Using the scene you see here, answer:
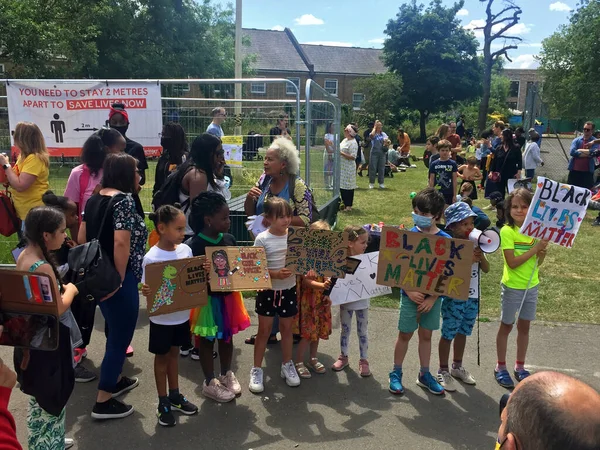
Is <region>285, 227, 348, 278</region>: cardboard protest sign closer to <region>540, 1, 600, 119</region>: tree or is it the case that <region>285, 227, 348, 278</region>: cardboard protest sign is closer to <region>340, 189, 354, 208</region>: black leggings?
<region>340, 189, 354, 208</region>: black leggings

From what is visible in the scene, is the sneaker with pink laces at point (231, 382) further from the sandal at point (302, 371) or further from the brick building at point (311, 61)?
the brick building at point (311, 61)

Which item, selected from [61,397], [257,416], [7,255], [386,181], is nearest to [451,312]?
[257,416]

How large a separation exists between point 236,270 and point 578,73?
72.9ft

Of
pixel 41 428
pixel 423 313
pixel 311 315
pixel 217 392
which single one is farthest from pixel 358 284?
pixel 41 428

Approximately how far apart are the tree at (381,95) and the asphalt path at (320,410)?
105ft

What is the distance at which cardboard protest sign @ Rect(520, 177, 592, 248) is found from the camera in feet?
12.4

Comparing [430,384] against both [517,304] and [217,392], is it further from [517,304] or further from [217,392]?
[217,392]

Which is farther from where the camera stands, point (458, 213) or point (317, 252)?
point (458, 213)

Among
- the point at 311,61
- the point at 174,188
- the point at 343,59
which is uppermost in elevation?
the point at 343,59

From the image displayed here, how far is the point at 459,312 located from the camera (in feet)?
13.1

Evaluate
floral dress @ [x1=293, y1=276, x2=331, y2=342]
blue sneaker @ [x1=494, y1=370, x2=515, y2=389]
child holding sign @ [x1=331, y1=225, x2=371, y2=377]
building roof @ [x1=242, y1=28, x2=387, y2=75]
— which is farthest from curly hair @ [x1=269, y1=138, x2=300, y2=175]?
building roof @ [x1=242, y1=28, x2=387, y2=75]

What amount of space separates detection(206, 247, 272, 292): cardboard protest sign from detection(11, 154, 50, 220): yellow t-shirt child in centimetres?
235

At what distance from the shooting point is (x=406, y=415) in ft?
12.0

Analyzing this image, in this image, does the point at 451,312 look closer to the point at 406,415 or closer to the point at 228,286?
the point at 406,415
